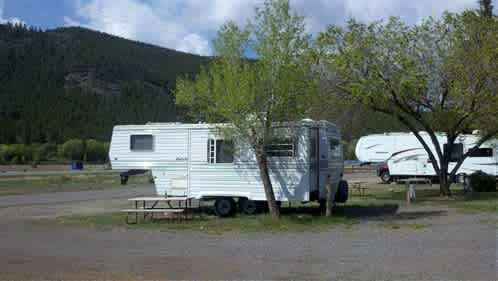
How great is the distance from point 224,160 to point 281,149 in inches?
68.2

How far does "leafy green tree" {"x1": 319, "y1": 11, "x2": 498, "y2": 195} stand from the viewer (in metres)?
20.3

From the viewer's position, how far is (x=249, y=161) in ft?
54.3

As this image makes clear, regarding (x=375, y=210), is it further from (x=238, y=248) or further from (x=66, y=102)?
(x=66, y=102)

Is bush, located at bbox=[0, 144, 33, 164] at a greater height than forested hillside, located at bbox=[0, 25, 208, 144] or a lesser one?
lesser

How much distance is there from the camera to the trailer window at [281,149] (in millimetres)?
16094

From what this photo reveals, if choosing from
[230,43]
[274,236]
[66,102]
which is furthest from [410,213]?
[66,102]

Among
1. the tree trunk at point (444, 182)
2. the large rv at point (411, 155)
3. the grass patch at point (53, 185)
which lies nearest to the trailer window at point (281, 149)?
the tree trunk at point (444, 182)

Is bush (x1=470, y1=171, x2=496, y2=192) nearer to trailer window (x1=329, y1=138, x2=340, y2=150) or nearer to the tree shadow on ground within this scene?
the tree shadow on ground

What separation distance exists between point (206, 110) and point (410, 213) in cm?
685

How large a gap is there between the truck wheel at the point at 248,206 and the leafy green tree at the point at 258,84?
4.92ft

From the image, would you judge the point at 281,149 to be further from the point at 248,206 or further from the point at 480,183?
the point at 480,183

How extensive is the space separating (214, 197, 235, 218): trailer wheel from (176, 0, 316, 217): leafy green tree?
176 centimetres

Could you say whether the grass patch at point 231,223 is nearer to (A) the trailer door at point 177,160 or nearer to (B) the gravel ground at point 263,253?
(B) the gravel ground at point 263,253

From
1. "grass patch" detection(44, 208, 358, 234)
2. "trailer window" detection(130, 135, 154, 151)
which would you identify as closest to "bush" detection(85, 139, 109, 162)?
"trailer window" detection(130, 135, 154, 151)
